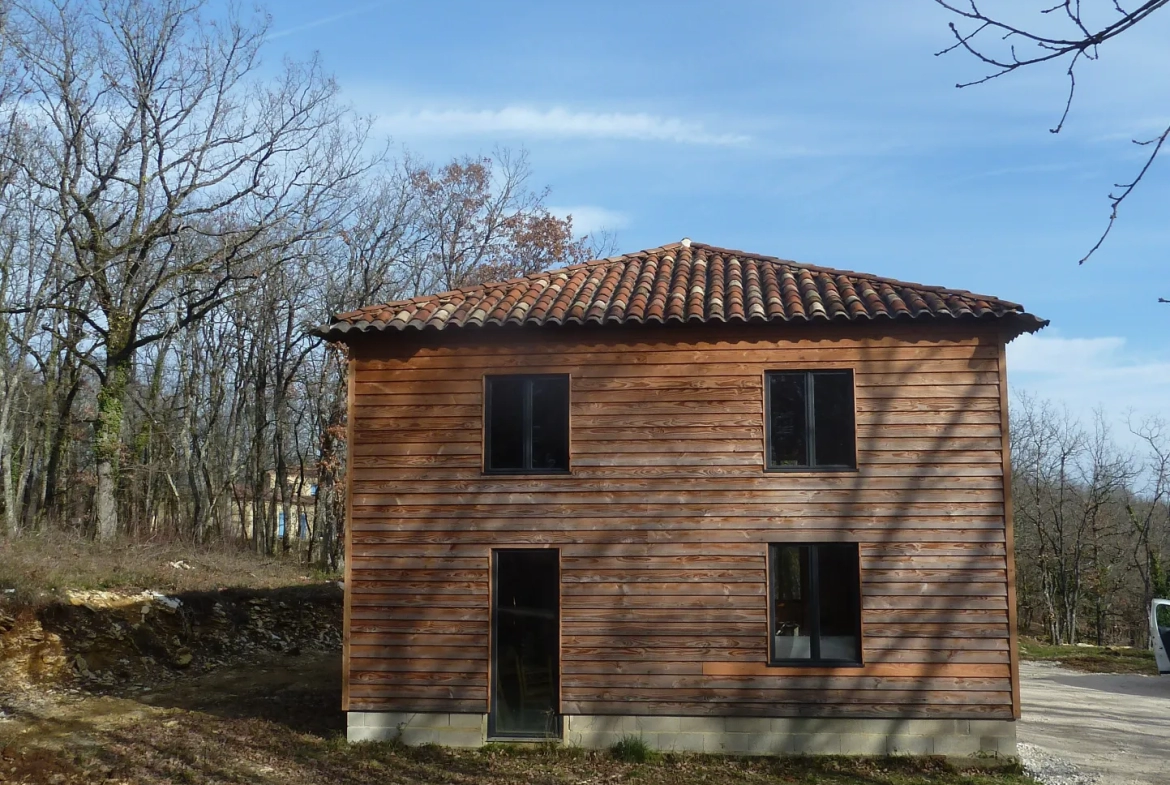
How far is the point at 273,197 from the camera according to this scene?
82.2 feet

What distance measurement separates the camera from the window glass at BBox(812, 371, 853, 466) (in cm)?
1202

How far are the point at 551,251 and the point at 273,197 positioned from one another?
12182 mm

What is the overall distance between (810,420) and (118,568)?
47.7 feet

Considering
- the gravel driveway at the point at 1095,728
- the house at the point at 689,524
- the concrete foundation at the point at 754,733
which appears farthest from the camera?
the gravel driveway at the point at 1095,728

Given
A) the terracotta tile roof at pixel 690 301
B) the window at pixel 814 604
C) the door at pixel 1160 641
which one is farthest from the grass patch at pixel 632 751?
the door at pixel 1160 641

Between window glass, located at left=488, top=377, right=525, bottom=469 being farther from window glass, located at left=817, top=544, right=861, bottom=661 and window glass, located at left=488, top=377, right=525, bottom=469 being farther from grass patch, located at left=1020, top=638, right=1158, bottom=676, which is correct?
grass patch, located at left=1020, top=638, right=1158, bottom=676

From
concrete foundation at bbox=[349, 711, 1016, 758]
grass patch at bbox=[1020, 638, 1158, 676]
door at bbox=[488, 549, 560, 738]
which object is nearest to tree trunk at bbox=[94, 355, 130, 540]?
concrete foundation at bbox=[349, 711, 1016, 758]

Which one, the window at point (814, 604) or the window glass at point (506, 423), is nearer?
the window at point (814, 604)

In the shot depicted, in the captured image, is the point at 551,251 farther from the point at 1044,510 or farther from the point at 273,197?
the point at 1044,510

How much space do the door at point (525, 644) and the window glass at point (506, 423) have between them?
120 centimetres

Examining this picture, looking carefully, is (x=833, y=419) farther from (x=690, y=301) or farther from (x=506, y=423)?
(x=506, y=423)

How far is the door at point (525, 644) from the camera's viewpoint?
11891 mm

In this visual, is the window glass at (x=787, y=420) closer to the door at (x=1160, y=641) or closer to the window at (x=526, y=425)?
the window at (x=526, y=425)

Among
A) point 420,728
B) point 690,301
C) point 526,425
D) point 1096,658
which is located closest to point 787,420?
point 690,301
